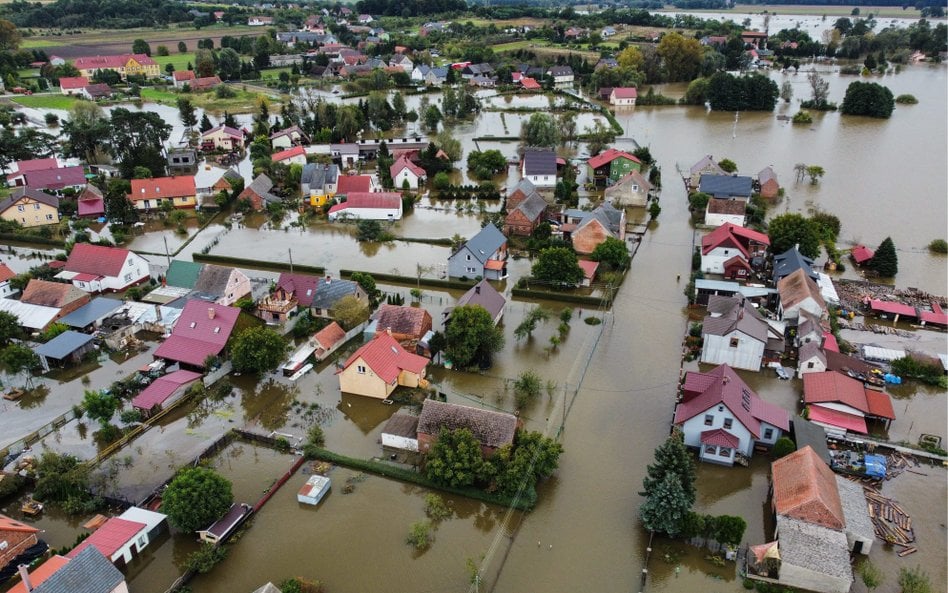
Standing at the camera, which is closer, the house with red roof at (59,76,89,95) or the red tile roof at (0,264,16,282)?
the red tile roof at (0,264,16,282)

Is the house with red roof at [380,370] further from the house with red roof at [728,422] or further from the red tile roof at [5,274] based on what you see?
the red tile roof at [5,274]

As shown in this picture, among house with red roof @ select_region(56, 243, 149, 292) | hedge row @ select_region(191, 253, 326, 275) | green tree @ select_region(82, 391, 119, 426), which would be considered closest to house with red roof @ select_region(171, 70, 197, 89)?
hedge row @ select_region(191, 253, 326, 275)

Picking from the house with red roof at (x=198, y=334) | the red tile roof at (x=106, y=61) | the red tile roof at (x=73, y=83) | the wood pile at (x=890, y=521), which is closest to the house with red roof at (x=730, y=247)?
the wood pile at (x=890, y=521)

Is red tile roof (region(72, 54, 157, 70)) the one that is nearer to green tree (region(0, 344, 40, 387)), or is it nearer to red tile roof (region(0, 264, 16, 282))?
red tile roof (region(0, 264, 16, 282))

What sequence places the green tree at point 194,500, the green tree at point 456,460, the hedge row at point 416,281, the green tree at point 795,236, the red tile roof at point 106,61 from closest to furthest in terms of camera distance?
the green tree at point 194,500 → the green tree at point 456,460 → the hedge row at point 416,281 → the green tree at point 795,236 → the red tile roof at point 106,61

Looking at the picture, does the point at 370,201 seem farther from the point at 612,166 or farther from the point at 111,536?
the point at 111,536

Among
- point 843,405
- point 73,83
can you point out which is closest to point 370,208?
point 843,405
